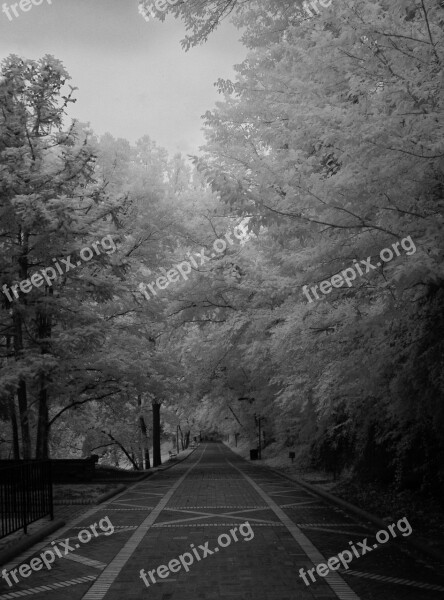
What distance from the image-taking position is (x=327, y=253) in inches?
315

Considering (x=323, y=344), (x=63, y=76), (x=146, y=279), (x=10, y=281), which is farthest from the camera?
(x=146, y=279)

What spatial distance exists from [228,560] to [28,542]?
308 centimetres

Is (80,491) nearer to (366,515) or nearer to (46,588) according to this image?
(366,515)

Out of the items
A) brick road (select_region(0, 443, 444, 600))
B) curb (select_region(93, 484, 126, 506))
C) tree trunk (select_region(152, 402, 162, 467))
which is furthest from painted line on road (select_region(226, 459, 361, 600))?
tree trunk (select_region(152, 402, 162, 467))

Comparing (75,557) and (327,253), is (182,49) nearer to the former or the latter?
(327,253)

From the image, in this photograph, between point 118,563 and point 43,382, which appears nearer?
point 118,563

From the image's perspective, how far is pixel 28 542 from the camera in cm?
866

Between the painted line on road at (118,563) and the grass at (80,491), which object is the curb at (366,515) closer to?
the painted line on road at (118,563)

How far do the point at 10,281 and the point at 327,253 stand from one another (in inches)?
382

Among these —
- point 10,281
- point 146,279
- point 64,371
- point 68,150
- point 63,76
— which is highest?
point 63,76

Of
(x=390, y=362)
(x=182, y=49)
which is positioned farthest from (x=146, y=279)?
(x=390, y=362)

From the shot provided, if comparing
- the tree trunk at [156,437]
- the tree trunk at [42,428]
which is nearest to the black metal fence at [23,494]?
the tree trunk at [42,428]

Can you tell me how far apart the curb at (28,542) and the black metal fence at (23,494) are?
0.27m

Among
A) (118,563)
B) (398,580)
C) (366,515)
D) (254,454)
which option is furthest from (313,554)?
(254,454)
